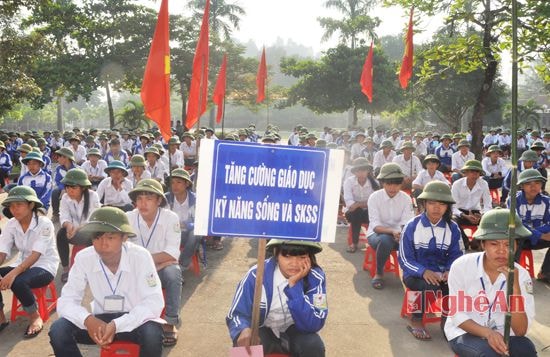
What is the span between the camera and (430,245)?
197 inches

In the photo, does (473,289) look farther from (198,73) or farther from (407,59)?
(407,59)

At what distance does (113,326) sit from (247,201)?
1.42 meters

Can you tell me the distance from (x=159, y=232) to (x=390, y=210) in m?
3.07

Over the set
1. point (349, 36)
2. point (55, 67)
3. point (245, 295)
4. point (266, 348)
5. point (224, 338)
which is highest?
point (349, 36)

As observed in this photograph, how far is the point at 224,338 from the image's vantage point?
186 inches

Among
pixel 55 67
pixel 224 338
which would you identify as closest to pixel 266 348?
pixel 224 338

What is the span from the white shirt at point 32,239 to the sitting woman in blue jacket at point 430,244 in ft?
11.7

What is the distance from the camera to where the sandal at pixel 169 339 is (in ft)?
14.9

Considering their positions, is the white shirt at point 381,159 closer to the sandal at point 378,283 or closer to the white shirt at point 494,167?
the white shirt at point 494,167

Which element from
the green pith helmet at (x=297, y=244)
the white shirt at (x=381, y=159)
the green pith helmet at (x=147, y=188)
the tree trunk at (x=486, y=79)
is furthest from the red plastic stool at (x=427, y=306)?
the tree trunk at (x=486, y=79)

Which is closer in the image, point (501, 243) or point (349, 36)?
point (501, 243)

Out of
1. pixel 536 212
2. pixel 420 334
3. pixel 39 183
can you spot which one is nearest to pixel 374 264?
pixel 420 334

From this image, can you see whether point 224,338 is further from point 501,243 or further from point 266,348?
point 501,243

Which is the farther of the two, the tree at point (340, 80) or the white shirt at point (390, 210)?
the tree at point (340, 80)
